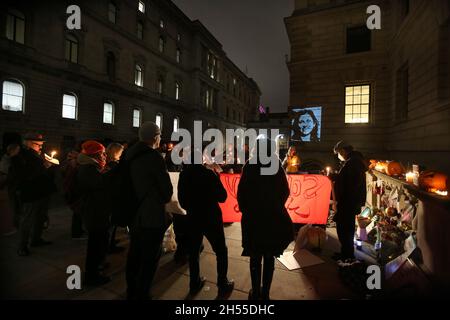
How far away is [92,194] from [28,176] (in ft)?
7.03

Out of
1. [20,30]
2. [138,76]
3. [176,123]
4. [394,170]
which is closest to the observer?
[394,170]

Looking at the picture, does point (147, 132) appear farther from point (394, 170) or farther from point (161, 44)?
point (161, 44)

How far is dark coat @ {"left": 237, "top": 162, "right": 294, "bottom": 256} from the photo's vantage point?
10.2 feet

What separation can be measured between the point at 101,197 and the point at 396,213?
5.66m

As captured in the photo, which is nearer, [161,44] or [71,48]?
[71,48]

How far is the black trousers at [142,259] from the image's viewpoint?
3.00m

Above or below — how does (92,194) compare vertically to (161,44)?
below

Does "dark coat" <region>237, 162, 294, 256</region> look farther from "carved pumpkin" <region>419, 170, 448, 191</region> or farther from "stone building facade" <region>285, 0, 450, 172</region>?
"stone building facade" <region>285, 0, 450, 172</region>

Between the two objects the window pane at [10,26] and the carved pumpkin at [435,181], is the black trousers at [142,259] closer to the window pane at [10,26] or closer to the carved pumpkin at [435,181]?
the carved pumpkin at [435,181]

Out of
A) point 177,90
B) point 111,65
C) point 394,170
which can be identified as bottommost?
point 394,170

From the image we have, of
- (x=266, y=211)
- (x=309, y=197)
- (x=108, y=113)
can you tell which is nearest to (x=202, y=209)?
→ (x=266, y=211)

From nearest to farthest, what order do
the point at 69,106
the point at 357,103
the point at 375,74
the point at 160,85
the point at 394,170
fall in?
the point at 394,170 < the point at 375,74 < the point at 357,103 < the point at 69,106 < the point at 160,85

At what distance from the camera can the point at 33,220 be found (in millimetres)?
4781

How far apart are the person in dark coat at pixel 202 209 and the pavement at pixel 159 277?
1.32 feet
